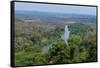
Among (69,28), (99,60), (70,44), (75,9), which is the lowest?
(99,60)

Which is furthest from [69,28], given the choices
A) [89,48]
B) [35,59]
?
[35,59]

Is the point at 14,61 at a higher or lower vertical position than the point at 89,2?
lower

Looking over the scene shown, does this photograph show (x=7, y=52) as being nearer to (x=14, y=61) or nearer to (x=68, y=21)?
(x=14, y=61)

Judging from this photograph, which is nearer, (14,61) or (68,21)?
(14,61)

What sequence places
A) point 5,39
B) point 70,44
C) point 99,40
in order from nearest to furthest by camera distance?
point 5,39, point 70,44, point 99,40
